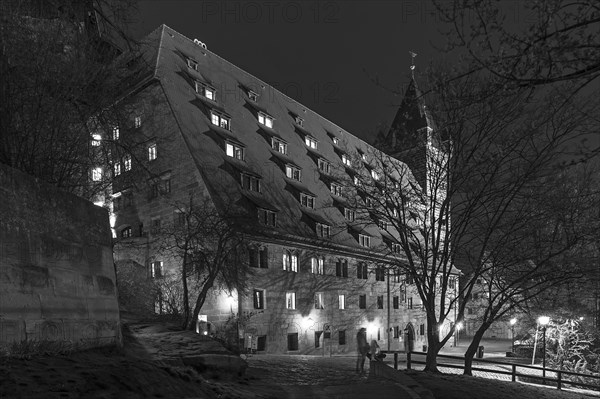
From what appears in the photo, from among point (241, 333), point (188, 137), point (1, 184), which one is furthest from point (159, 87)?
point (1, 184)

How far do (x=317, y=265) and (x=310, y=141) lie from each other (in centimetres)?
1431

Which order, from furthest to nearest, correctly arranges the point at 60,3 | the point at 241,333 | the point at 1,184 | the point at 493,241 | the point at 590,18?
the point at 241,333, the point at 493,241, the point at 60,3, the point at 1,184, the point at 590,18

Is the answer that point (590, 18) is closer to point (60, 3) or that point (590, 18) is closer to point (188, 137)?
point (60, 3)

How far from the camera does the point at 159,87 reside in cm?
3375

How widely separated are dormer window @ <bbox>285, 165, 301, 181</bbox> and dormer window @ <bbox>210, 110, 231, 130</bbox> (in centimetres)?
590

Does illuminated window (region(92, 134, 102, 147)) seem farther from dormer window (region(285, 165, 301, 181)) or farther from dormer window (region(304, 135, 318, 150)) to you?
dormer window (region(304, 135, 318, 150))

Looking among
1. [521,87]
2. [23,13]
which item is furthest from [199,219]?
[521,87]

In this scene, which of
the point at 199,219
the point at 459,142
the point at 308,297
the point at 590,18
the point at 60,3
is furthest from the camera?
the point at 308,297

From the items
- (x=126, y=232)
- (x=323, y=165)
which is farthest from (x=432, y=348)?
Result: (x=323, y=165)

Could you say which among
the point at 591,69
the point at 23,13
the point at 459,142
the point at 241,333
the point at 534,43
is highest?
the point at 23,13

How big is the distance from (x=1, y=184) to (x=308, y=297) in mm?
30385

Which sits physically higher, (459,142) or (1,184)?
(459,142)

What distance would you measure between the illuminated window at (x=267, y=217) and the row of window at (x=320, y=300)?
174 inches

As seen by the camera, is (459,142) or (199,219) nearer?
(459,142)
